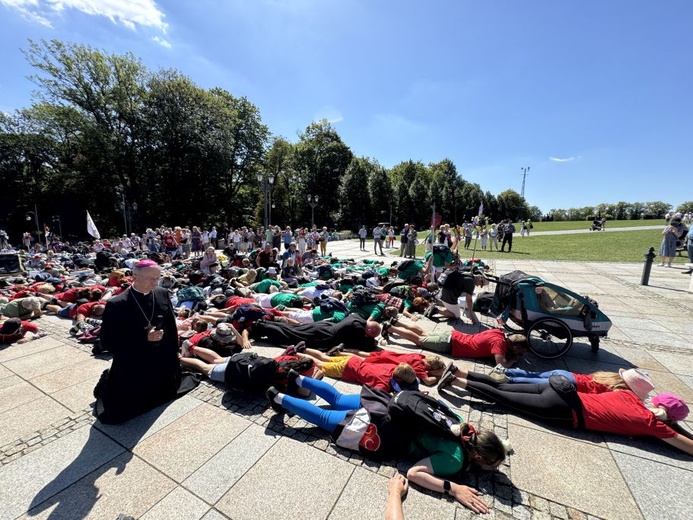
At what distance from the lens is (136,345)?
3330 millimetres

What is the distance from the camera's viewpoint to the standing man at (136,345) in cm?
316

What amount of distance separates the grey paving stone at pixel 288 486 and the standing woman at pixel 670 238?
17405mm

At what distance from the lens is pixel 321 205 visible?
4750cm

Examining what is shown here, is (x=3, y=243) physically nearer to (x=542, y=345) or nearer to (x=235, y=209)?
(x=235, y=209)

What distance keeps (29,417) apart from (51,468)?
4.00 ft

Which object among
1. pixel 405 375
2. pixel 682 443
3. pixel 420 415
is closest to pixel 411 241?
pixel 405 375

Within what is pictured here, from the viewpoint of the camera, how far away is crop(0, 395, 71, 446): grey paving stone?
10.5 ft

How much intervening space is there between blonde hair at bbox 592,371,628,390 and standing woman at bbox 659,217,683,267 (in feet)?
46.1

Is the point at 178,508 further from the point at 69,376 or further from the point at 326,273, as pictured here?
the point at 326,273

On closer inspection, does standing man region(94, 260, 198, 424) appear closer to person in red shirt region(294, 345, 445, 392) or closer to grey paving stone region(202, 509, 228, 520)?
grey paving stone region(202, 509, 228, 520)


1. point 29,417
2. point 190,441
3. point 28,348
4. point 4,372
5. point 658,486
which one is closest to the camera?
point 658,486

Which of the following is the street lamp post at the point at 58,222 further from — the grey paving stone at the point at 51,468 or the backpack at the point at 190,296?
the grey paving stone at the point at 51,468


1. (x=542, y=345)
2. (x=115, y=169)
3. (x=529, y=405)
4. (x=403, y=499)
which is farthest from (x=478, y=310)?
(x=115, y=169)

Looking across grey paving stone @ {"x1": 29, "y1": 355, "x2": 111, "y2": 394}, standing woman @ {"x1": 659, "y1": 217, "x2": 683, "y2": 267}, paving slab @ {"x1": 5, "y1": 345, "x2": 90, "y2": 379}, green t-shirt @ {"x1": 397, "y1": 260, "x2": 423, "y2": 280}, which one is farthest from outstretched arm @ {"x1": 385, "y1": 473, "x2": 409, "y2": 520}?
standing woman @ {"x1": 659, "y1": 217, "x2": 683, "y2": 267}
